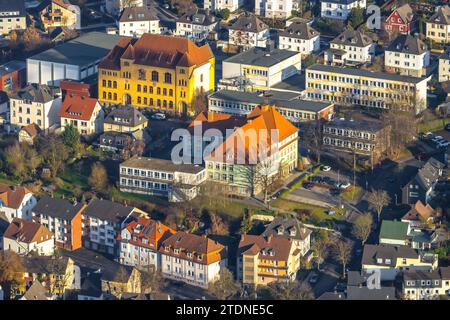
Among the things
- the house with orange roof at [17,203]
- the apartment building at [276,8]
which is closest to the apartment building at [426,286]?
the house with orange roof at [17,203]

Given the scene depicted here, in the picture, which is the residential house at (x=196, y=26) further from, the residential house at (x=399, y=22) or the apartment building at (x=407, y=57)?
the apartment building at (x=407, y=57)

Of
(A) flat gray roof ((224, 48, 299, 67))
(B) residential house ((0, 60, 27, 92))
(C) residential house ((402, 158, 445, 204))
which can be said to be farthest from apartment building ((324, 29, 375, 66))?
(B) residential house ((0, 60, 27, 92))

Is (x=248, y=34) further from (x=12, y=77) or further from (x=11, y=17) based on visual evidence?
(x=11, y=17)

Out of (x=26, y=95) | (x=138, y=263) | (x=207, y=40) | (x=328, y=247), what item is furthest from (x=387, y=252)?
(x=207, y=40)

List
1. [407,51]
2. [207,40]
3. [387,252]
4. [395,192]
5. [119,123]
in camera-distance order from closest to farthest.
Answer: [387,252] < [395,192] < [119,123] < [407,51] < [207,40]

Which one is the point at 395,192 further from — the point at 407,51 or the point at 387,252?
the point at 407,51

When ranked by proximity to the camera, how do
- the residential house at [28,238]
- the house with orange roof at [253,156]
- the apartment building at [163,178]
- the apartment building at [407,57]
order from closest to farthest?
the residential house at [28,238] → the apartment building at [163,178] → the house with orange roof at [253,156] → the apartment building at [407,57]

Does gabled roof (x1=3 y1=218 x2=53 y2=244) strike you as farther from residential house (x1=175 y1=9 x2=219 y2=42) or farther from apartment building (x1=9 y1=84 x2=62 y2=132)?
residential house (x1=175 y1=9 x2=219 y2=42)
